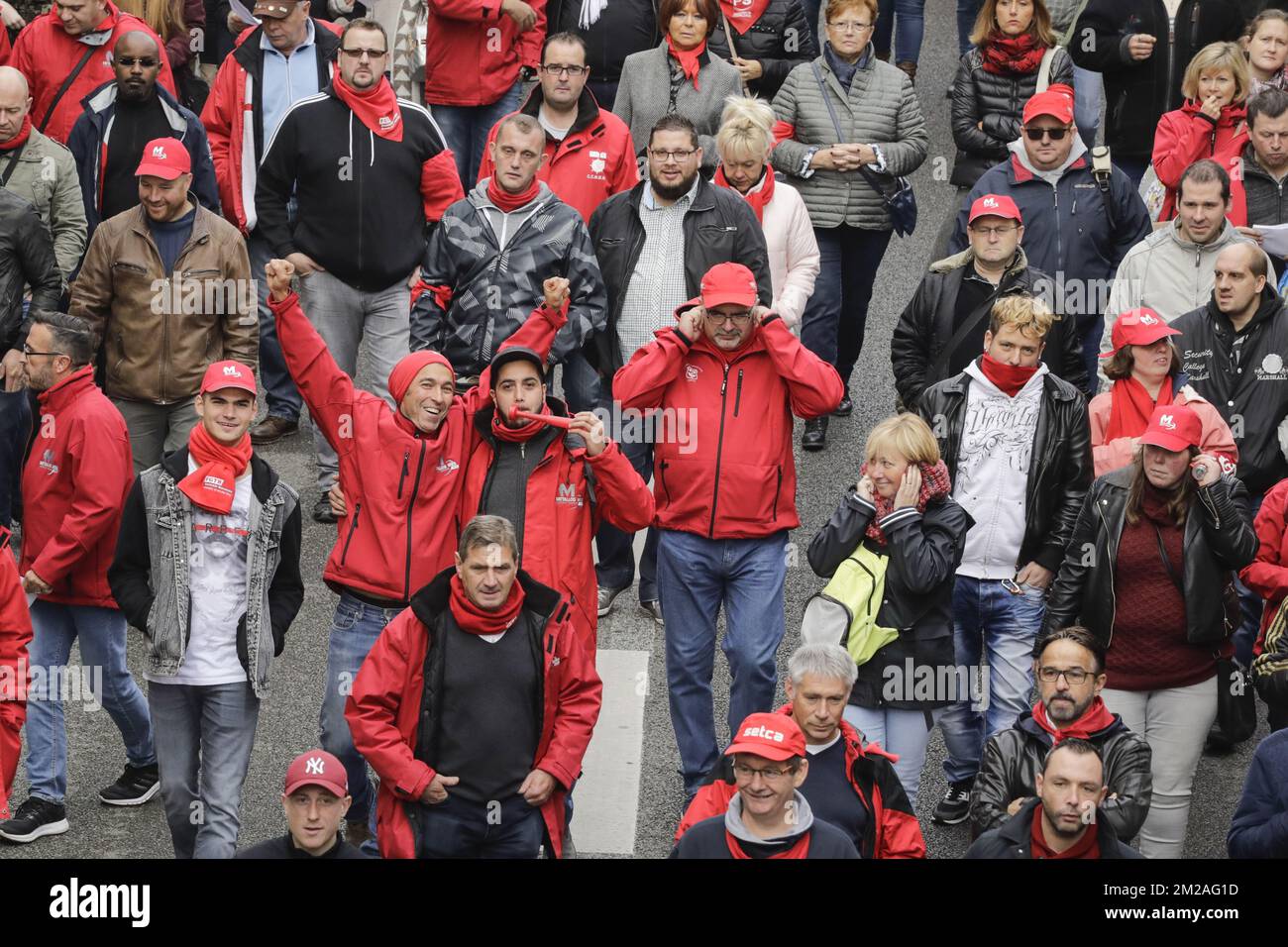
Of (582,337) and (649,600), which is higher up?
(582,337)

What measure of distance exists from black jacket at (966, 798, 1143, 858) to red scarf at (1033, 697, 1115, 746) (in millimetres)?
586

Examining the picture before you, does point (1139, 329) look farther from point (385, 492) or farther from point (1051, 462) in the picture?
point (385, 492)

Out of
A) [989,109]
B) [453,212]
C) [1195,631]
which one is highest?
[989,109]

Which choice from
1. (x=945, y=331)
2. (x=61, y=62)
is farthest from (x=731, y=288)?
(x=61, y=62)

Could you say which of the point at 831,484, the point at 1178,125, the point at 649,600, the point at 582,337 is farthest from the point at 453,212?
the point at 1178,125

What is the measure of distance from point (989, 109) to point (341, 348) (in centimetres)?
410

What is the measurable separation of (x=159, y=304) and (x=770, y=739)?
4887 millimetres

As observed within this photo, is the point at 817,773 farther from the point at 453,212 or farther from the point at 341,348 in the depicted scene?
the point at 341,348

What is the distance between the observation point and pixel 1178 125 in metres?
11.4

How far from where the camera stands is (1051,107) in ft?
34.2

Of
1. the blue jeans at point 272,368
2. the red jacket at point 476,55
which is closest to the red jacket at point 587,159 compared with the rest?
the red jacket at point 476,55

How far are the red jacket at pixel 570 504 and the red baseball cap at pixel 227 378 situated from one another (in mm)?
984

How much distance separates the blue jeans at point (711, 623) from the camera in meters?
8.91
